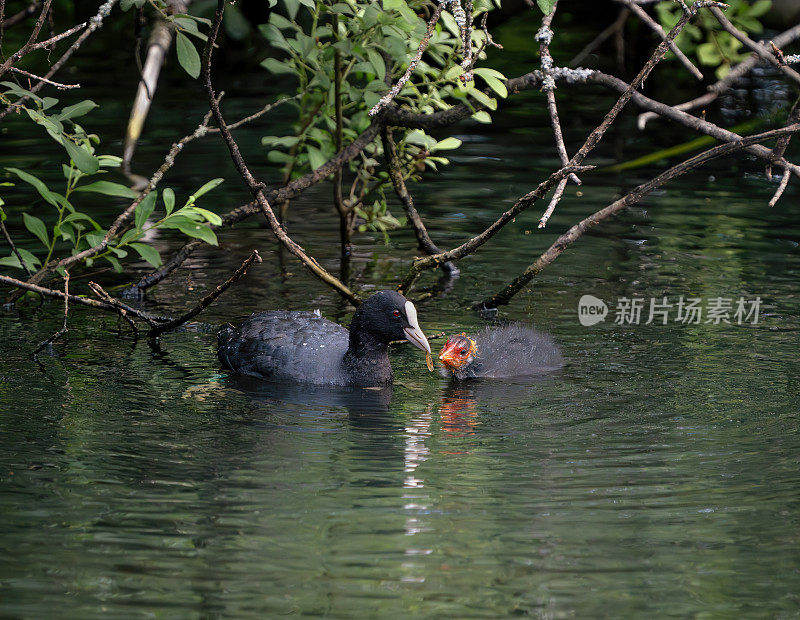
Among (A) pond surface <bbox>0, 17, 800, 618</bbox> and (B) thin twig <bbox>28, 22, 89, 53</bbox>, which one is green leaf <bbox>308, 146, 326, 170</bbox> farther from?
(B) thin twig <bbox>28, 22, 89, 53</bbox>

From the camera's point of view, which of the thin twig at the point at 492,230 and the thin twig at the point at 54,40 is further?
the thin twig at the point at 492,230

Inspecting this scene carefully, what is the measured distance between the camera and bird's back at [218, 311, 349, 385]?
6648 millimetres

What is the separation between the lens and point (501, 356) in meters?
6.84

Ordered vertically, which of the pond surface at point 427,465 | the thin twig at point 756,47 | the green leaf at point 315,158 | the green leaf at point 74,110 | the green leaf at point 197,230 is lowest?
the pond surface at point 427,465

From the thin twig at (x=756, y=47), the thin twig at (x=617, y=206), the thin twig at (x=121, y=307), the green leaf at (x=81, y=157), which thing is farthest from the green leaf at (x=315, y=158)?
the thin twig at (x=756, y=47)

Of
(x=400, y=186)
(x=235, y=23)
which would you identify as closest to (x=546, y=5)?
(x=400, y=186)

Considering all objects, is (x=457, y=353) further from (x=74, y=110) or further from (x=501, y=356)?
(x=74, y=110)

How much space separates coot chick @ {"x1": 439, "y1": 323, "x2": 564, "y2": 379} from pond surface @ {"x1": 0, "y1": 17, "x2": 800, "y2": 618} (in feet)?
0.36

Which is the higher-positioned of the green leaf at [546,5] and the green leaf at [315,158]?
→ the green leaf at [546,5]

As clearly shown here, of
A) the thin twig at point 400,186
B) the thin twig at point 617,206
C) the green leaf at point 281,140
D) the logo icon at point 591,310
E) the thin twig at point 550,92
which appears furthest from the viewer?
the thin twig at point 400,186

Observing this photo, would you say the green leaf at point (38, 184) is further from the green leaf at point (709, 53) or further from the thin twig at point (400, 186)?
the green leaf at point (709, 53)

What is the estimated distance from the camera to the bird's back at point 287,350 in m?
6.65

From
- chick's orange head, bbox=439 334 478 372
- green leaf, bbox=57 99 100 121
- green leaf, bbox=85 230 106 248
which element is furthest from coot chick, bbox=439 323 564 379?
green leaf, bbox=57 99 100 121

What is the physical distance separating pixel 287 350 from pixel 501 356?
49.5 inches
